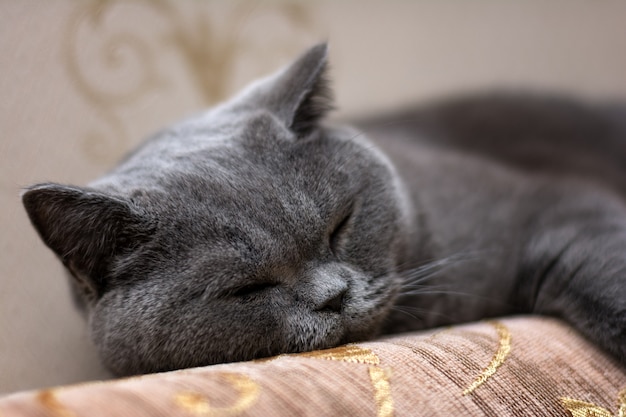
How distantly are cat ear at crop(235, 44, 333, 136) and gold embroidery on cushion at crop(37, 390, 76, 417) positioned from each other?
22.2 inches

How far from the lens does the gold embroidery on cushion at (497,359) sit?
0.74 m

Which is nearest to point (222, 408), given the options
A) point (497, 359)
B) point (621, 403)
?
point (497, 359)

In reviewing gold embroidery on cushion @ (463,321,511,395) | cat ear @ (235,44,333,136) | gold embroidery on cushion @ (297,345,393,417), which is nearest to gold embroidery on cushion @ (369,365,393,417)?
gold embroidery on cushion @ (297,345,393,417)

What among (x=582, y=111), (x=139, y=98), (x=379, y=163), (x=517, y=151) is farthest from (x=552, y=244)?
(x=139, y=98)

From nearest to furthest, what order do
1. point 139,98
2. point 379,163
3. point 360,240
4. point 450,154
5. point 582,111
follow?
point 360,240 → point 379,163 → point 139,98 → point 450,154 → point 582,111

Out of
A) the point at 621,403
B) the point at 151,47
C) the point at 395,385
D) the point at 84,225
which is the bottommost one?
the point at 621,403

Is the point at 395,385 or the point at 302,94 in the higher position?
the point at 302,94

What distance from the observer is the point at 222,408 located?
0.61 meters

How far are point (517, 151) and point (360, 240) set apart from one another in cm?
74

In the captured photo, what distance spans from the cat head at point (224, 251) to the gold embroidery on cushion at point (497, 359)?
177mm

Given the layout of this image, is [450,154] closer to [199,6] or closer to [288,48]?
[288,48]

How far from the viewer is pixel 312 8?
1479 mm

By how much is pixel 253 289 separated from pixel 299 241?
0.10 meters

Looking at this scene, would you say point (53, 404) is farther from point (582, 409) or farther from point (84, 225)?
point (582, 409)
